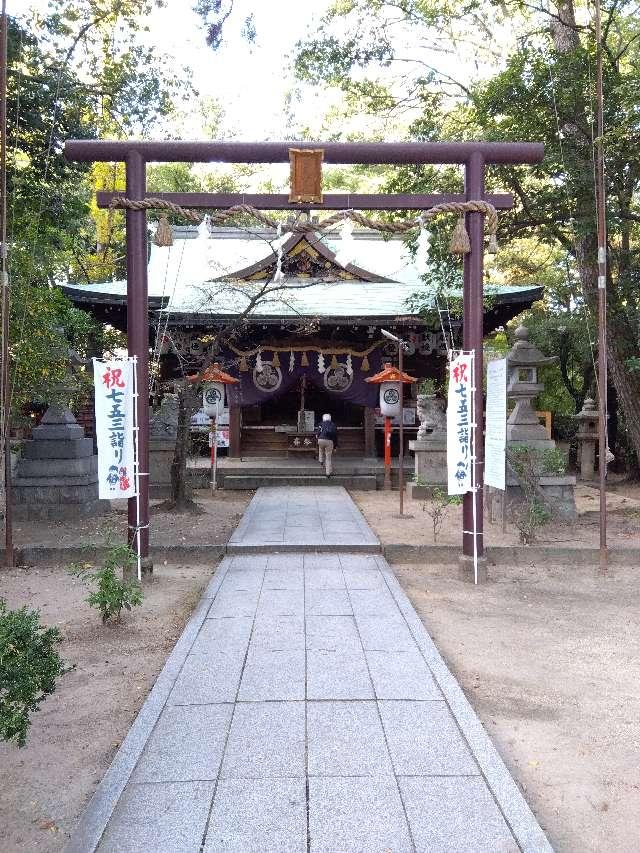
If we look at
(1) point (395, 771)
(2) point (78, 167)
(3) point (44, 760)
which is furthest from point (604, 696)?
(2) point (78, 167)

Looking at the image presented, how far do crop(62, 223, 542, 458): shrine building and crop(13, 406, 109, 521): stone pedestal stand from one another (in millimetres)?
3988

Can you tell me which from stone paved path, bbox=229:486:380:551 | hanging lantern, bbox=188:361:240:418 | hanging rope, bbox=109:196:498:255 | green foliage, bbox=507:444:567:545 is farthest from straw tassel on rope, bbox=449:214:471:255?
hanging lantern, bbox=188:361:240:418

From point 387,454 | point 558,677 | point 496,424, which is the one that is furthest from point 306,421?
point 558,677

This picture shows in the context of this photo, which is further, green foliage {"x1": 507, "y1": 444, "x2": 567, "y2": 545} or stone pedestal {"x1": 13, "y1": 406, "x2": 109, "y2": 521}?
stone pedestal {"x1": 13, "y1": 406, "x2": 109, "y2": 521}

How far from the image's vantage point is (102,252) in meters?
21.4

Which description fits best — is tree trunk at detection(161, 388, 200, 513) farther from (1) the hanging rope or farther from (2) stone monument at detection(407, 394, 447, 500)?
(2) stone monument at detection(407, 394, 447, 500)

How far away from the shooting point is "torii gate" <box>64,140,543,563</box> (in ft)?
21.9

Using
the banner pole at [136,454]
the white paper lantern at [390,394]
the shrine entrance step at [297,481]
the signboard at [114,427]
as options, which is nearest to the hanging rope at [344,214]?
the banner pole at [136,454]

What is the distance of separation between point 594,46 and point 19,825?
10557mm

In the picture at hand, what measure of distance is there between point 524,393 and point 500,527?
2.02 metres

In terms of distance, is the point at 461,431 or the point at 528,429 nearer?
the point at 461,431

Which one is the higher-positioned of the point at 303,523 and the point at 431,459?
the point at 431,459

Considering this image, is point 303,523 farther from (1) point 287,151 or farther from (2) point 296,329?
(2) point 296,329

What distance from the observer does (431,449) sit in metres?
13.0
